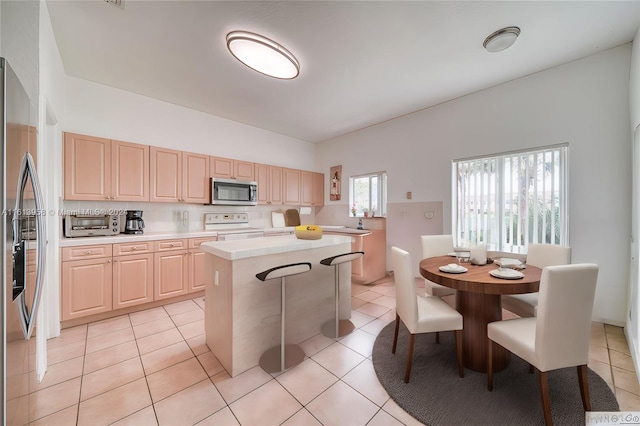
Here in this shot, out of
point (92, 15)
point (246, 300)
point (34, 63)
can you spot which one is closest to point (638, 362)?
point (246, 300)

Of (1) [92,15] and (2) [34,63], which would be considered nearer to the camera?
(2) [34,63]

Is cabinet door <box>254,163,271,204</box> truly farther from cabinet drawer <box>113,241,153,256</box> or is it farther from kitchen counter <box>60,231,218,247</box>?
cabinet drawer <box>113,241,153,256</box>

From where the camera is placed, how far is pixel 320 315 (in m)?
2.38

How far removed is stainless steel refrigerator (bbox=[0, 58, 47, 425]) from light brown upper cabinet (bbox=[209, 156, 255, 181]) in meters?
2.49

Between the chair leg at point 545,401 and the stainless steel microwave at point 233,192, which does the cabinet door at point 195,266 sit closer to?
the stainless steel microwave at point 233,192

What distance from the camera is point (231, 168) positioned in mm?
3920

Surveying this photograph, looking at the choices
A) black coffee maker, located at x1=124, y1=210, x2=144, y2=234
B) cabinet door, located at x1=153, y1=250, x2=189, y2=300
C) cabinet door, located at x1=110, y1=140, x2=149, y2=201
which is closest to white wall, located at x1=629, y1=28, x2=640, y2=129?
cabinet door, located at x1=153, y1=250, x2=189, y2=300

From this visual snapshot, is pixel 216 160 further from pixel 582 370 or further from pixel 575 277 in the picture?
A: pixel 582 370

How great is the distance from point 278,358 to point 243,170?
9.94ft

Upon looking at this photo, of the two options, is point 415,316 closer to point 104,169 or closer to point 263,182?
point 263,182

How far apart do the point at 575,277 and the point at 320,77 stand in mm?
2803

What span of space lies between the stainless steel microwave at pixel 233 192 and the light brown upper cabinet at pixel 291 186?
69 cm

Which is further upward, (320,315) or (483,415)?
(320,315)

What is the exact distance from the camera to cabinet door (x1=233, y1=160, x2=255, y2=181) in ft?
13.0
